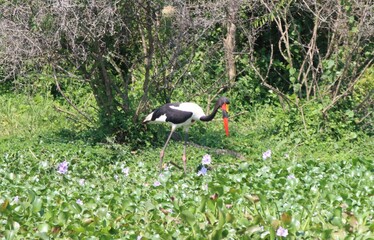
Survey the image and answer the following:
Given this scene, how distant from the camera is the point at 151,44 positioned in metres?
9.69

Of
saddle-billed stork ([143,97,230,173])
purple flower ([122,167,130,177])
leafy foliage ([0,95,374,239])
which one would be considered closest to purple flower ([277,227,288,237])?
leafy foliage ([0,95,374,239])

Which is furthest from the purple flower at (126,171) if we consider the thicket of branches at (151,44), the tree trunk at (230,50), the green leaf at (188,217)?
the tree trunk at (230,50)

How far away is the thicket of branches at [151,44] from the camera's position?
9180 mm

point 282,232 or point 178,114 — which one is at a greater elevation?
Answer: point 282,232

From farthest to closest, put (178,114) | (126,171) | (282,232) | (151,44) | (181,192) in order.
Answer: (151,44), (178,114), (126,171), (181,192), (282,232)

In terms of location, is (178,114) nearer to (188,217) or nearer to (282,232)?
(188,217)

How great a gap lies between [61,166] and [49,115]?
4650 mm

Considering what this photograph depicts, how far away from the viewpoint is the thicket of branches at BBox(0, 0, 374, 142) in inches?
361

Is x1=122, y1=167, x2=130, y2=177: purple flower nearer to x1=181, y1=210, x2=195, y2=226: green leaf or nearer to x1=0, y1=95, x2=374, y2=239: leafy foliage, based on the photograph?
x1=0, y1=95, x2=374, y2=239: leafy foliage

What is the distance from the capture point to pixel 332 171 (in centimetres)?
755

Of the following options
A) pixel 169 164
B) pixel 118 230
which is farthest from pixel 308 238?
pixel 169 164

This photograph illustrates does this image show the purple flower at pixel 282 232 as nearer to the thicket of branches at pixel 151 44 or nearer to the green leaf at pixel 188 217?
the green leaf at pixel 188 217

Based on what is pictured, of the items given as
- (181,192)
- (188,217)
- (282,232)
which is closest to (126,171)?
(181,192)

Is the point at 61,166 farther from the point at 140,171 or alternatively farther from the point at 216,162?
the point at 216,162
